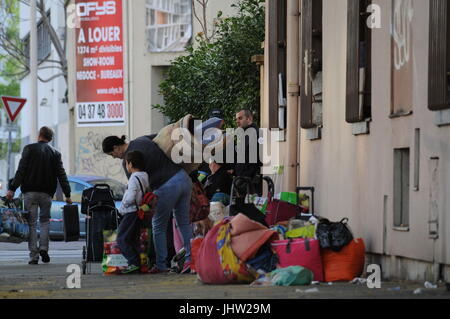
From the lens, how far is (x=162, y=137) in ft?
46.1

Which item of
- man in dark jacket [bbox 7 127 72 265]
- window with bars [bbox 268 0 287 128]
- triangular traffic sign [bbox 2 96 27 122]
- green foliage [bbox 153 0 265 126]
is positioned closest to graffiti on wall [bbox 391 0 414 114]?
window with bars [bbox 268 0 287 128]

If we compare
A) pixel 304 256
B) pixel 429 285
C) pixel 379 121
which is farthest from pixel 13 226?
pixel 429 285

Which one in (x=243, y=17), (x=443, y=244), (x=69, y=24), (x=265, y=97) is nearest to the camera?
(x=443, y=244)

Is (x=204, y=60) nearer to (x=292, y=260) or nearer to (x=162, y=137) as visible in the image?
(x=162, y=137)

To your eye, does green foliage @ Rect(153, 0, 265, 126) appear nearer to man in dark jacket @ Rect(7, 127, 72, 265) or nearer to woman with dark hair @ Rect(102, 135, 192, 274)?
man in dark jacket @ Rect(7, 127, 72, 265)

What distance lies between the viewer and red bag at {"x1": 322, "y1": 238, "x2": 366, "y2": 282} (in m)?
11.1

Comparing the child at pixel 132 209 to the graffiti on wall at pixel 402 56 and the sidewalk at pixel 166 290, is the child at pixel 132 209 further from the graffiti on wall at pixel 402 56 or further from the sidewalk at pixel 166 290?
the graffiti on wall at pixel 402 56

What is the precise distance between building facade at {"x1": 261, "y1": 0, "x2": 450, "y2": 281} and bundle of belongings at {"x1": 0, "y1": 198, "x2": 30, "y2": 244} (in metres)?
3.68

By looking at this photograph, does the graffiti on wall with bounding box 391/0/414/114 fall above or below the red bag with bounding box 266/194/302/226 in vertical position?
above

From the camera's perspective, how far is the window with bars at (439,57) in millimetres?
9867
